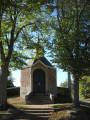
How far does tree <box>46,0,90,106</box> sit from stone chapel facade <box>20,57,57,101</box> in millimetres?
7431

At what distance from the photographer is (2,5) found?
22.5 feet

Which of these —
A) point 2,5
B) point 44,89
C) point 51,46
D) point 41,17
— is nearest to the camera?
point 2,5

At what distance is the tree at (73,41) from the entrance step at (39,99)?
16.6 feet

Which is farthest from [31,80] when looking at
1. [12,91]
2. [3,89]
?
[3,89]

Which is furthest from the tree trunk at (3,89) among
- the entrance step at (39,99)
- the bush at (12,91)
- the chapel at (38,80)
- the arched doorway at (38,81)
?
the bush at (12,91)

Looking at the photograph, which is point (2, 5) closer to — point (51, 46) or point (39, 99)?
point (51, 46)

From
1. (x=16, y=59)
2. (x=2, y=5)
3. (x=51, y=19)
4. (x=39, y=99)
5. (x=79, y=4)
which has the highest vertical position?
(x=79, y=4)

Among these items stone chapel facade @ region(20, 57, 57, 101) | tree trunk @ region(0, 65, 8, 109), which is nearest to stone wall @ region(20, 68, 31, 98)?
stone chapel facade @ region(20, 57, 57, 101)

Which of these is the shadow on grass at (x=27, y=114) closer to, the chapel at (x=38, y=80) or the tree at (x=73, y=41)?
the tree at (x=73, y=41)

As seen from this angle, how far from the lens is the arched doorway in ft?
64.6

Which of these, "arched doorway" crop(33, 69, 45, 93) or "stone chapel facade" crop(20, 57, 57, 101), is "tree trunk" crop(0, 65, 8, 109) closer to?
"stone chapel facade" crop(20, 57, 57, 101)

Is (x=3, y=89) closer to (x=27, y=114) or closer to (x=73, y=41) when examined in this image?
(x=27, y=114)

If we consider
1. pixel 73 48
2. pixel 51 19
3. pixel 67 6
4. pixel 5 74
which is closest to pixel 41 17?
pixel 51 19

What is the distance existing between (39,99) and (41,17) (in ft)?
29.6
